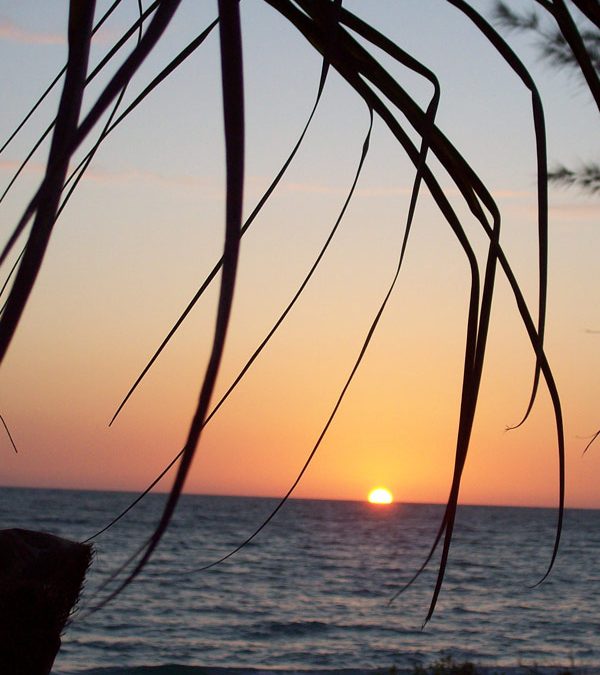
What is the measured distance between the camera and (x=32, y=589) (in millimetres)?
883

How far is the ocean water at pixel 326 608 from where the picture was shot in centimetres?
1567

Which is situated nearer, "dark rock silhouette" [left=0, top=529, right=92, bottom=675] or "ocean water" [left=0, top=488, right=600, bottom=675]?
"dark rock silhouette" [left=0, top=529, right=92, bottom=675]

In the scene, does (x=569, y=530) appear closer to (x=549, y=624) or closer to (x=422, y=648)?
(x=549, y=624)

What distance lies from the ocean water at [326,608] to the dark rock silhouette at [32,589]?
4.94m

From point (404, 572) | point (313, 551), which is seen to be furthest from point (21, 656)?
point (313, 551)

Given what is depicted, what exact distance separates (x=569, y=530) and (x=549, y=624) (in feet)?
125

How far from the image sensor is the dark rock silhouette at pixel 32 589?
0.88 metres

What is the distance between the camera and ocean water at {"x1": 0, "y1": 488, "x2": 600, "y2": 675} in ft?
51.4

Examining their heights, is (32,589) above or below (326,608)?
above

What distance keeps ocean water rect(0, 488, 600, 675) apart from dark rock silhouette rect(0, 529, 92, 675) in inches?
194

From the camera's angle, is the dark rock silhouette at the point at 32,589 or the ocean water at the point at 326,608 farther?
the ocean water at the point at 326,608

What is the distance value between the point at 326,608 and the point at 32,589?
22203 mm

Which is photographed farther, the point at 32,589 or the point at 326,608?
the point at 326,608

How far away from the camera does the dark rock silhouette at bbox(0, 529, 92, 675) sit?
0.88 metres
